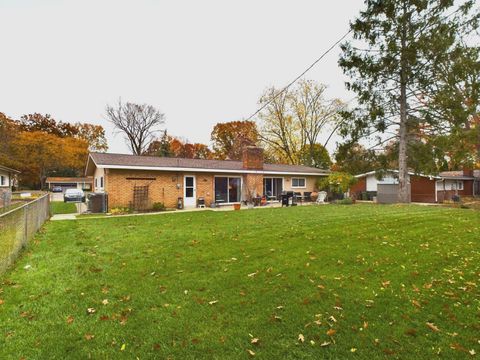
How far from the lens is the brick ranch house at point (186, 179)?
51.8ft

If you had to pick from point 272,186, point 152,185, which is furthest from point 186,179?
point 272,186

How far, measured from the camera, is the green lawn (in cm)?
273

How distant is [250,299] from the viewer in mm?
3715

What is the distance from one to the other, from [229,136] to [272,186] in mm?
26746

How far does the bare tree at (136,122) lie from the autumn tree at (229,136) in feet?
32.6

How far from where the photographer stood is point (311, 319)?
3176mm

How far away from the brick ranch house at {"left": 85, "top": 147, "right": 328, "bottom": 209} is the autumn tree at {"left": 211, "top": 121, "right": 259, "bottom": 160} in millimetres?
20183

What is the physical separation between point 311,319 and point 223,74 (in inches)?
677

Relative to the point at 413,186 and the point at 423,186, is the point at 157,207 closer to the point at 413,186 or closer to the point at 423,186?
the point at 413,186

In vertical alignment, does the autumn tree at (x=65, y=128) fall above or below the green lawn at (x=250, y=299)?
above

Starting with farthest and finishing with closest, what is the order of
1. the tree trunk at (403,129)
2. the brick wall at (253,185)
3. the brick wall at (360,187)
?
the brick wall at (360,187)
the brick wall at (253,185)
the tree trunk at (403,129)

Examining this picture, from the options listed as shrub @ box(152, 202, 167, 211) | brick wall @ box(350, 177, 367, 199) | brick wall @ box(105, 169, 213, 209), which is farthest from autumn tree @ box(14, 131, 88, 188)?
brick wall @ box(350, 177, 367, 199)

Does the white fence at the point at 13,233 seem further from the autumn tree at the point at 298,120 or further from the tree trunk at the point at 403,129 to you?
the autumn tree at the point at 298,120

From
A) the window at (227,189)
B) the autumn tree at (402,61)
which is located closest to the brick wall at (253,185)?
the window at (227,189)
